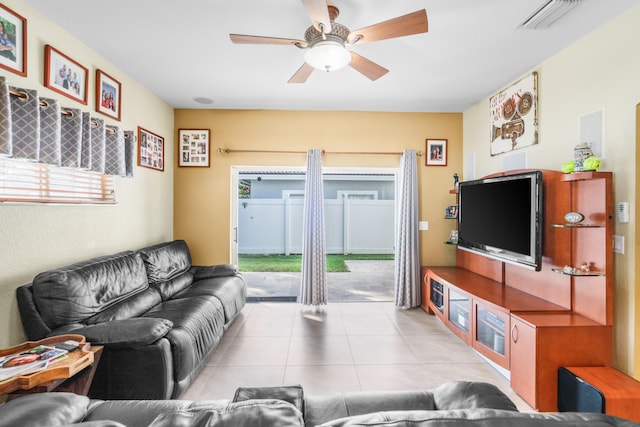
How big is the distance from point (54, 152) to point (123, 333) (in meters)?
1.33

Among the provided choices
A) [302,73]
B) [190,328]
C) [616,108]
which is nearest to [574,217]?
[616,108]

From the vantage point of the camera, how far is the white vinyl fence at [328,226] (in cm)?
888

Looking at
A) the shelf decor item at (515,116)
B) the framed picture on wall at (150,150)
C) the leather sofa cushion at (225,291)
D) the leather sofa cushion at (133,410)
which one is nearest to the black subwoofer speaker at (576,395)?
the shelf decor item at (515,116)

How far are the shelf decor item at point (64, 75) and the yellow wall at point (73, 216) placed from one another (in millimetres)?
39

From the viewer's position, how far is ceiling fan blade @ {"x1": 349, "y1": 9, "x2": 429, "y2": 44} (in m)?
1.72

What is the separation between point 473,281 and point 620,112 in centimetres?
193

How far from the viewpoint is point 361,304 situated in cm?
436

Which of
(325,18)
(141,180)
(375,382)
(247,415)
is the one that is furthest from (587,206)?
(141,180)

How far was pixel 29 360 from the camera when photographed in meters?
1.62

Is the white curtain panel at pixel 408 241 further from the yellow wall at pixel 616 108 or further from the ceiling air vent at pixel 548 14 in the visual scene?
the ceiling air vent at pixel 548 14

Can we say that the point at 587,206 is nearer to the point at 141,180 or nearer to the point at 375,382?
the point at 375,382

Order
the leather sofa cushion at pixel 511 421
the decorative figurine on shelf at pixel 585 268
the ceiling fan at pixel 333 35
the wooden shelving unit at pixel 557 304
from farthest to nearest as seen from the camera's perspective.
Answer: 1. the decorative figurine on shelf at pixel 585 268
2. the wooden shelving unit at pixel 557 304
3. the ceiling fan at pixel 333 35
4. the leather sofa cushion at pixel 511 421

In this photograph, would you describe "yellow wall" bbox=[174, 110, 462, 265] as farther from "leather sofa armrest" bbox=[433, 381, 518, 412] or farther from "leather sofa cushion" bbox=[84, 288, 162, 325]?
"leather sofa armrest" bbox=[433, 381, 518, 412]

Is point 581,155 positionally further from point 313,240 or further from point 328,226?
point 328,226
